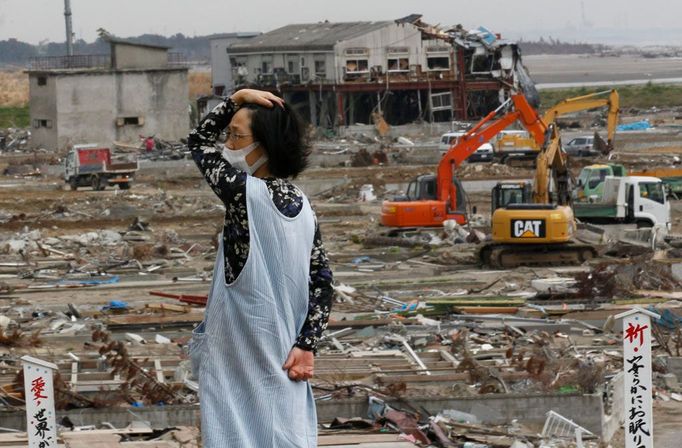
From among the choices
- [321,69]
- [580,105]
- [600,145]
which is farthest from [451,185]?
[321,69]

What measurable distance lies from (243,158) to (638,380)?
329cm

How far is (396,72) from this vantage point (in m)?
73.0

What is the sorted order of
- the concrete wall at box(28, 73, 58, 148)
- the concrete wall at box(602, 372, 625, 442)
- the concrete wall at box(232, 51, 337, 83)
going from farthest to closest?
the concrete wall at box(232, 51, 337, 83)
the concrete wall at box(28, 73, 58, 148)
the concrete wall at box(602, 372, 625, 442)

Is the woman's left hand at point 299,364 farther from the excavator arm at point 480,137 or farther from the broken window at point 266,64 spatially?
the broken window at point 266,64

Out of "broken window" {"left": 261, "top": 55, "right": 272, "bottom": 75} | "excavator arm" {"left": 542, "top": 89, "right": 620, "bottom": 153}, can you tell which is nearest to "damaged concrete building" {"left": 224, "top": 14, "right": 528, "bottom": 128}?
"broken window" {"left": 261, "top": 55, "right": 272, "bottom": 75}

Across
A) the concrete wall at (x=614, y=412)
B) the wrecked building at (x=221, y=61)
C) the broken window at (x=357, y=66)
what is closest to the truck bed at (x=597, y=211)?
the concrete wall at (x=614, y=412)

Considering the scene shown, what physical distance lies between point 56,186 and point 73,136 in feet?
58.3

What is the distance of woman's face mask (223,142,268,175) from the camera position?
5.78 metres

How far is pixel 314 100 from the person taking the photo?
74000mm

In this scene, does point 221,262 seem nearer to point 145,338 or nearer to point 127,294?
point 145,338

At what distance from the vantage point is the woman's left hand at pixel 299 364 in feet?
18.6

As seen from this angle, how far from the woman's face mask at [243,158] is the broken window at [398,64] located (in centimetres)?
6792

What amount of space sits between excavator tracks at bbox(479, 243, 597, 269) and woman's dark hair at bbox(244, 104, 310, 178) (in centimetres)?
2165

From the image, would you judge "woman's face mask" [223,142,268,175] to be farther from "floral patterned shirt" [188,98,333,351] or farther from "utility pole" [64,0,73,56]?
"utility pole" [64,0,73,56]
